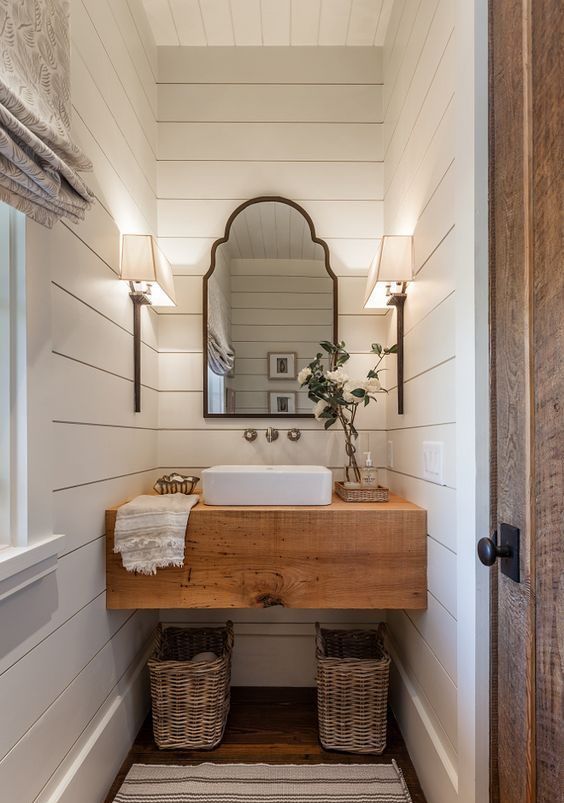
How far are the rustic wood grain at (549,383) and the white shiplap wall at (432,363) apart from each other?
0.93 ft

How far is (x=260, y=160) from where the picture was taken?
212cm

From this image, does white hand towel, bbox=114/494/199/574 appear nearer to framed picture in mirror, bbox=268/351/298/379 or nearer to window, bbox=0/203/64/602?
window, bbox=0/203/64/602

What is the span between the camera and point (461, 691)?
45.2 inches

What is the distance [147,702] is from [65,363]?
1.48m

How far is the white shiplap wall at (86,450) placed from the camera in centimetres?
107

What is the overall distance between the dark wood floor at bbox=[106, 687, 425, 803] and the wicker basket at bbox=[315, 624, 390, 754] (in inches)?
2.0

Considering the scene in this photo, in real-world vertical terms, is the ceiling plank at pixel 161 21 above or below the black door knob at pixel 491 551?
above

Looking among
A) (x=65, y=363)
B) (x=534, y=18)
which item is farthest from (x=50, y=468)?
(x=534, y=18)

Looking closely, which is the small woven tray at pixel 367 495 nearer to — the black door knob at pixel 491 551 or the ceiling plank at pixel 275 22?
the black door knob at pixel 491 551

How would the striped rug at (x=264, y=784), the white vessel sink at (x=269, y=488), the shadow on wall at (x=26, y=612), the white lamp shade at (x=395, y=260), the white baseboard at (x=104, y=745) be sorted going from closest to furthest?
the shadow on wall at (x=26, y=612), the white baseboard at (x=104, y=745), the striped rug at (x=264, y=784), the white vessel sink at (x=269, y=488), the white lamp shade at (x=395, y=260)

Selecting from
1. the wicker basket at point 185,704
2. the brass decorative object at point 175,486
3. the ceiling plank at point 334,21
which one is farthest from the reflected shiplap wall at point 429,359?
the brass decorative object at point 175,486

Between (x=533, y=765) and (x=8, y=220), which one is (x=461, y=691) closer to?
(x=533, y=765)

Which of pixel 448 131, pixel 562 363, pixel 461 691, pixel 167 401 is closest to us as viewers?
pixel 562 363

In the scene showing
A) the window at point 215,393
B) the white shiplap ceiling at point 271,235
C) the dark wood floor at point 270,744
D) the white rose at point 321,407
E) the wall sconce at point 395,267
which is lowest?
the dark wood floor at point 270,744
